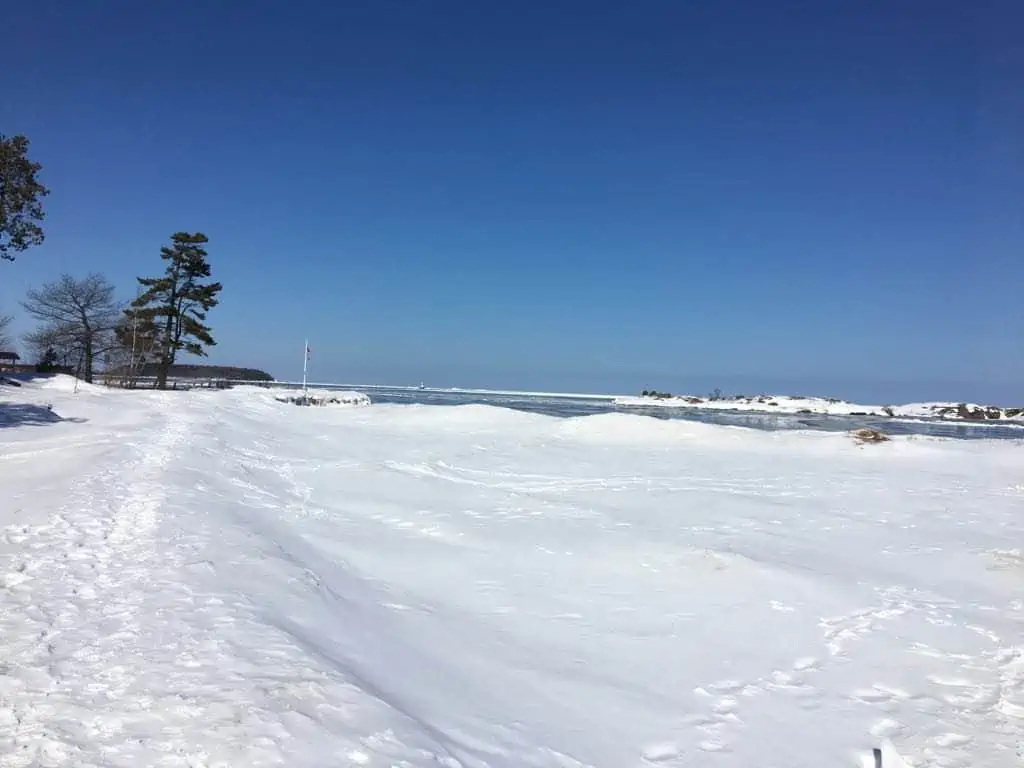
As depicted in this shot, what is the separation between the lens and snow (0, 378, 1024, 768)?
2746 mm

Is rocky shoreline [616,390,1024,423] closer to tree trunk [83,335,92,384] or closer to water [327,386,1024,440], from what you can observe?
water [327,386,1024,440]

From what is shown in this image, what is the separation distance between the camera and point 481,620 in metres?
4.80

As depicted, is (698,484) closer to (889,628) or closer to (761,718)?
(889,628)

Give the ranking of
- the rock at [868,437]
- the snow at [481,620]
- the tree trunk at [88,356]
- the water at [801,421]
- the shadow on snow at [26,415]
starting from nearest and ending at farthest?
the snow at [481,620]
the shadow on snow at [26,415]
the rock at [868,437]
the water at [801,421]
the tree trunk at [88,356]

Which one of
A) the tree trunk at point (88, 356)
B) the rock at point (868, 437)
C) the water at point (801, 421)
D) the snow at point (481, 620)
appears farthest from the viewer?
the tree trunk at point (88, 356)

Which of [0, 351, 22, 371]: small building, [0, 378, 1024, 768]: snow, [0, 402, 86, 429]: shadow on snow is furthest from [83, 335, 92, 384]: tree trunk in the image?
[0, 378, 1024, 768]: snow

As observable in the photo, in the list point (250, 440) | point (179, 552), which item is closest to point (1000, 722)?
point (179, 552)

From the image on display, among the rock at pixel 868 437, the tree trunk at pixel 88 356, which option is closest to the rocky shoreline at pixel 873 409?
the rock at pixel 868 437

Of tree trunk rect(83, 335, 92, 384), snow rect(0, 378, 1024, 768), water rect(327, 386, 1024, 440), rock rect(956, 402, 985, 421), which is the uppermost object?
tree trunk rect(83, 335, 92, 384)

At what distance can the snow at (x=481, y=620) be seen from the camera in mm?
2746

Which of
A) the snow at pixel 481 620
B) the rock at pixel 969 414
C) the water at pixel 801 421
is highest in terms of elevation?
the rock at pixel 969 414

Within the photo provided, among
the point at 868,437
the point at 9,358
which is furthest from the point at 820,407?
the point at 9,358

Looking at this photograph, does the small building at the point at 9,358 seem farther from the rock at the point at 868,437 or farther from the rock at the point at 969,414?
the rock at the point at 969,414

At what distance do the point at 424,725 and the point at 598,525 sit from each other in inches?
202
